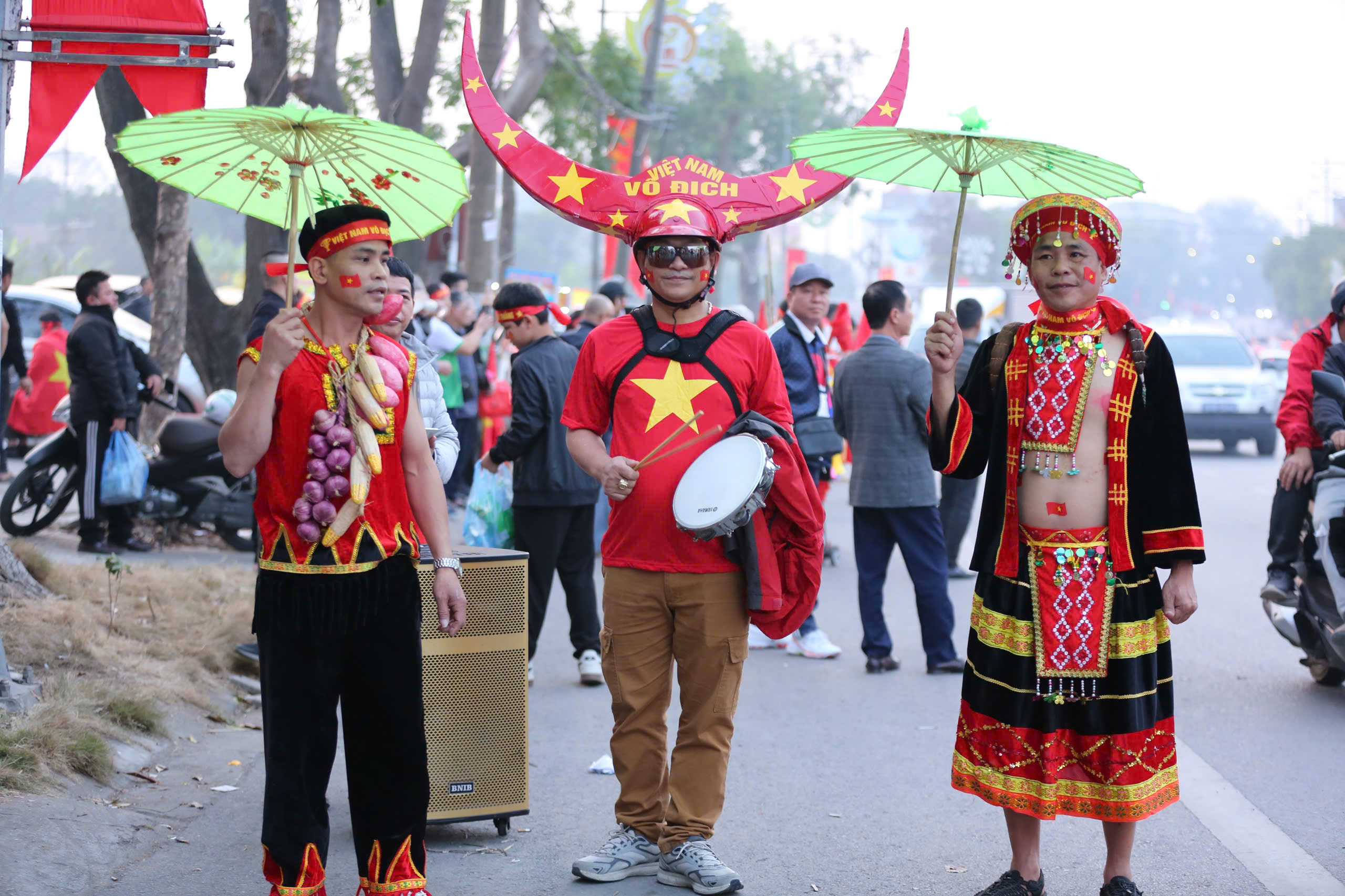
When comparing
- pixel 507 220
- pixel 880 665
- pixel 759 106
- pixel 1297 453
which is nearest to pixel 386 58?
pixel 880 665

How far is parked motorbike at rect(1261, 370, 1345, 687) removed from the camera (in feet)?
22.6

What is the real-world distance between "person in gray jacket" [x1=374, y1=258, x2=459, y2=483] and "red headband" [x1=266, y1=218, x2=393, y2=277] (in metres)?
1.55

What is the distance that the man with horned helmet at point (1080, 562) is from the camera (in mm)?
3996

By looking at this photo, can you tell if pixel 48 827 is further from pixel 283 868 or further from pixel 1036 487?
pixel 1036 487

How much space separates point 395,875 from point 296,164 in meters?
1.89

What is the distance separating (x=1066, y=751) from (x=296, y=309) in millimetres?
2395

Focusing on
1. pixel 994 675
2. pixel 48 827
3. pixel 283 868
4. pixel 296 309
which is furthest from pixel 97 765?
pixel 994 675

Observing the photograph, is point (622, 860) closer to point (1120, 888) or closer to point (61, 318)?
point (1120, 888)

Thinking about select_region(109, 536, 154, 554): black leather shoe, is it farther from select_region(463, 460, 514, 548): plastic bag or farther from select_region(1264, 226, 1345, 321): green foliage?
select_region(1264, 226, 1345, 321): green foliage

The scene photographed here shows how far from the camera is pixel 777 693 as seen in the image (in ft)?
23.9

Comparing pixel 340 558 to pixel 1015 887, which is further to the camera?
pixel 1015 887

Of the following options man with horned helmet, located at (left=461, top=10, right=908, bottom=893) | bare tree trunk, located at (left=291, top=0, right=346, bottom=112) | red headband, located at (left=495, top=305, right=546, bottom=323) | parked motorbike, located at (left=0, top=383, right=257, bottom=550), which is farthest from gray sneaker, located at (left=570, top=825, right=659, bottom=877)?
bare tree trunk, located at (left=291, top=0, right=346, bottom=112)

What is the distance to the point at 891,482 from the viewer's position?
771 centimetres

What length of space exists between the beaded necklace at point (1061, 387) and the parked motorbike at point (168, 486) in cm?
759
